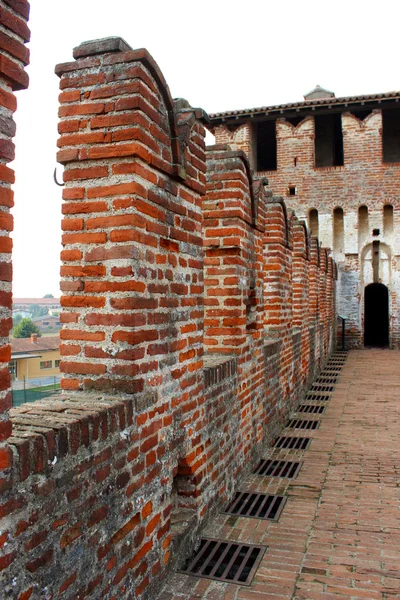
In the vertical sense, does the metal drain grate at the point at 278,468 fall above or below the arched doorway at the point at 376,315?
below

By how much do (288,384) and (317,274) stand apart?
531 cm

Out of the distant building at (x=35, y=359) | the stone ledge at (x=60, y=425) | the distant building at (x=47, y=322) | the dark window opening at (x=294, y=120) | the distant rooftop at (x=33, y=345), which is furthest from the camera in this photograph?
the distant building at (x=47, y=322)

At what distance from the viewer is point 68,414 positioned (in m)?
2.39

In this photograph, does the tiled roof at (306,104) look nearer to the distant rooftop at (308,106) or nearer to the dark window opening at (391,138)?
the distant rooftop at (308,106)

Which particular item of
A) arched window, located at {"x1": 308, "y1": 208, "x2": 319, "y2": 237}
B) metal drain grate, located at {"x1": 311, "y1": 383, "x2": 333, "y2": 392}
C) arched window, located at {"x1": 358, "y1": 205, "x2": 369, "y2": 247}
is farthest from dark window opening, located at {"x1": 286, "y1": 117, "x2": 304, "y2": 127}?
metal drain grate, located at {"x1": 311, "y1": 383, "x2": 333, "y2": 392}

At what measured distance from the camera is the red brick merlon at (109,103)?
9.05 feet

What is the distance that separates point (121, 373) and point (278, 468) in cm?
314

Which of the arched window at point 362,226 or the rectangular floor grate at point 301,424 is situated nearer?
the rectangular floor grate at point 301,424

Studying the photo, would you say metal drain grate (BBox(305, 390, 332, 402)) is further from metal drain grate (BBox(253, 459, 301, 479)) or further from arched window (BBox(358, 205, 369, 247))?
arched window (BBox(358, 205, 369, 247))

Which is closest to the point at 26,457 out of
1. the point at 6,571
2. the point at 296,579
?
the point at 6,571

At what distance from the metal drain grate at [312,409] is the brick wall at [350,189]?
12443 millimetres

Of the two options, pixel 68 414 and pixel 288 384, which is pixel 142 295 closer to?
pixel 68 414

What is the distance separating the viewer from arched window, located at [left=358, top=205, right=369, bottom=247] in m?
20.4

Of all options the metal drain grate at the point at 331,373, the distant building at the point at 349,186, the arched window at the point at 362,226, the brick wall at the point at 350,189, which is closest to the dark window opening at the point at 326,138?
the distant building at the point at 349,186
